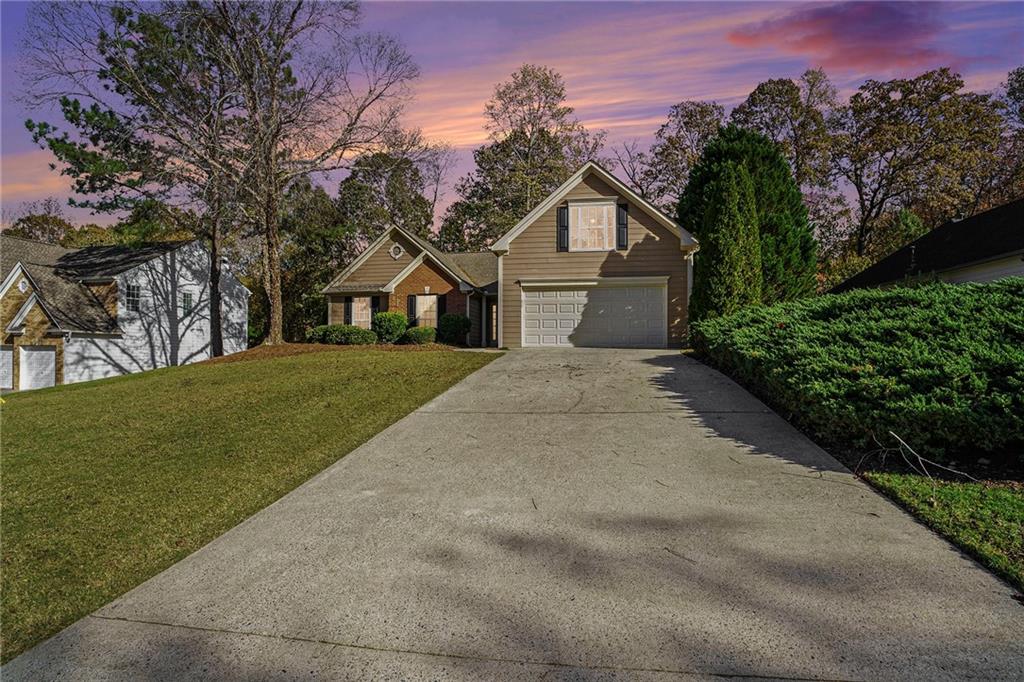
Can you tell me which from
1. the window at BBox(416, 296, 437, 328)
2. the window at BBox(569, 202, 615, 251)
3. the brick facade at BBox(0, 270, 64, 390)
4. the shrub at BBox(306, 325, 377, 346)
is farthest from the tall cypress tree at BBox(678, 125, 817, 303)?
the brick facade at BBox(0, 270, 64, 390)

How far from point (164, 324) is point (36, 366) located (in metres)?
5.79

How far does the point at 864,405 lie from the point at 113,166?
24489mm

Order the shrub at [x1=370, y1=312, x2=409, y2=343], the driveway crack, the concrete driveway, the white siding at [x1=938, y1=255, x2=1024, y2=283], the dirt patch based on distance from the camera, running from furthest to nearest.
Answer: the shrub at [x1=370, y1=312, x2=409, y2=343]
the dirt patch
the white siding at [x1=938, y1=255, x2=1024, y2=283]
the concrete driveway
the driveway crack

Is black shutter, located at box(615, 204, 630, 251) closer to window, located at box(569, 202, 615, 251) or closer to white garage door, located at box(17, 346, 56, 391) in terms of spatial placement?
window, located at box(569, 202, 615, 251)

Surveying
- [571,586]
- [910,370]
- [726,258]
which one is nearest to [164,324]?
[726,258]

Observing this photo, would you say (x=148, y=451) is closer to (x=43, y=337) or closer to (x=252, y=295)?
(x=43, y=337)

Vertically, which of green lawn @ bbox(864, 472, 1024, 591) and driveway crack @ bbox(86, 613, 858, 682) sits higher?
green lawn @ bbox(864, 472, 1024, 591)

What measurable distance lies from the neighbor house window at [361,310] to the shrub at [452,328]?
173 inches

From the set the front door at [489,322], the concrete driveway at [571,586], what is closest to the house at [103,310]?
the front door at [489,322]

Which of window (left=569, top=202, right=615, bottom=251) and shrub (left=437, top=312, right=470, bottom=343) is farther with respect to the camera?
shrub (left=437, top=312, right=470, bottom=343)

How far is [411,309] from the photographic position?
79.3ft

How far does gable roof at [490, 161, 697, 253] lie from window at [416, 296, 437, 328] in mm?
5919

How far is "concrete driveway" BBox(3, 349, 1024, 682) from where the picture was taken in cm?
293

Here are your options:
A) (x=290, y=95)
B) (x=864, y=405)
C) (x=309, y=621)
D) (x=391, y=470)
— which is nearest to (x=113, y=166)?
(x=290, y=95)
